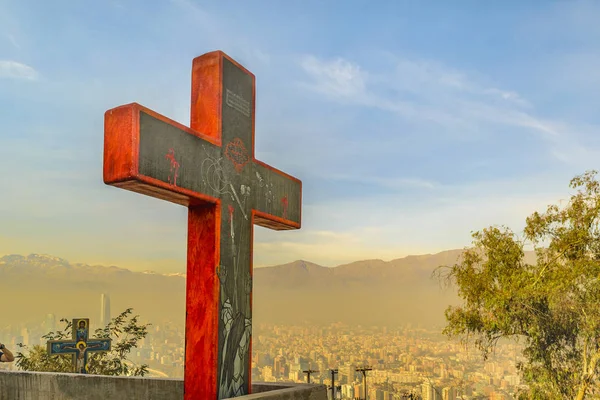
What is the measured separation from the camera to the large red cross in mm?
5301

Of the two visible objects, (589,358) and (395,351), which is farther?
(395,351)

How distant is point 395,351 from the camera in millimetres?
17922

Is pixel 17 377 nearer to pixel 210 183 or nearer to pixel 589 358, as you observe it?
pixel 210 183

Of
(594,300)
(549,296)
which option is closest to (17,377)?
(549,296)

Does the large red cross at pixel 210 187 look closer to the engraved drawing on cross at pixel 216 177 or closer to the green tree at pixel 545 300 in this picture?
the engraved drawing on cross at pixel 216 177

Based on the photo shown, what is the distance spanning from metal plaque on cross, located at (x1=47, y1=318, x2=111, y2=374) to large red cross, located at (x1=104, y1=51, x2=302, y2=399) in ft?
18.9

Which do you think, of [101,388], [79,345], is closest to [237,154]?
[101,388]

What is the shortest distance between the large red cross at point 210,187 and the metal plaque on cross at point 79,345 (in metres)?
5.77

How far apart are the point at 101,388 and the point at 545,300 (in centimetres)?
761

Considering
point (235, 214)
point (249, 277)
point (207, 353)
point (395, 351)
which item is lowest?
point (395, 351)

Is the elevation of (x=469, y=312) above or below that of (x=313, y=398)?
above

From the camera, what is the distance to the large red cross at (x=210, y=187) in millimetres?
5301

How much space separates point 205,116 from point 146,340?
391 inches

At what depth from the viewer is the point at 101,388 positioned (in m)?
7.35
